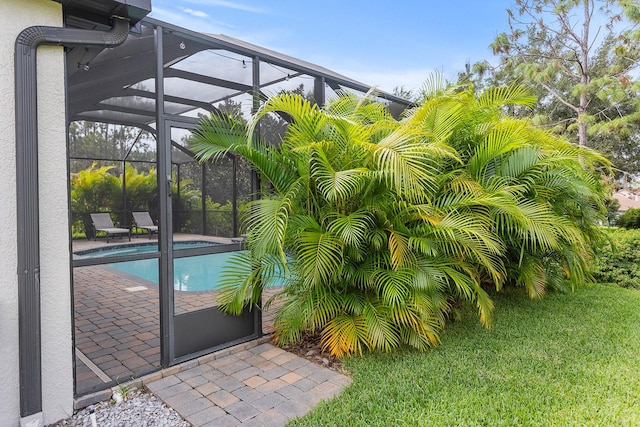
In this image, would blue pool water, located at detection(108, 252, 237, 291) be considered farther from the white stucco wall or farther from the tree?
the tree

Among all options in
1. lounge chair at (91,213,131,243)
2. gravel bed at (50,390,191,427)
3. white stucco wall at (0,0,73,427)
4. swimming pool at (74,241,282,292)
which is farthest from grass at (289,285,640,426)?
lounge chair at (91,213,131,243)

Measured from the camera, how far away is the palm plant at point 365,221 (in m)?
3.27

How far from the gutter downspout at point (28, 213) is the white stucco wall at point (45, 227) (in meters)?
0.07

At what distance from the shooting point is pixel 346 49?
13.9 meters

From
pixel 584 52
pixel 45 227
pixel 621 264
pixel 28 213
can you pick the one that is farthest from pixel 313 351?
pixel 584 52

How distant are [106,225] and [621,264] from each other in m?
9.80

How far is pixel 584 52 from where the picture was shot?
9391 millimetres

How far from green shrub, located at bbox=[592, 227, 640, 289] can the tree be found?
9.07 feet

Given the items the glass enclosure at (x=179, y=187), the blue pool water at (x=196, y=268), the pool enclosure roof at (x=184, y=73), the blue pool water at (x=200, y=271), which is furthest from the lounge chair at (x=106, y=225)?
the blue pool water at (x=200, y=271)

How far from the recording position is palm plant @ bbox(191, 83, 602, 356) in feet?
10.7

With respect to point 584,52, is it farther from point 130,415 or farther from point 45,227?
point 130,415

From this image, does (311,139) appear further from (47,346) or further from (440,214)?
(47,346)

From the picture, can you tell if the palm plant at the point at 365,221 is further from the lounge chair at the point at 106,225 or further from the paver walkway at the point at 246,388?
the lounge chair at the point at 106,225

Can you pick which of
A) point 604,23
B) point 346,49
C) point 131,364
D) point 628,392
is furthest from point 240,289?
point 346,49
